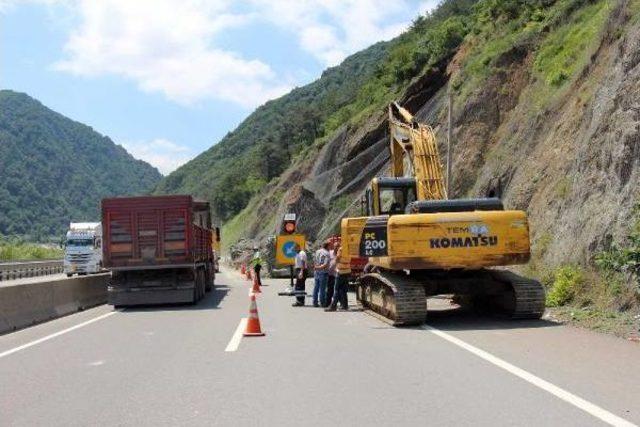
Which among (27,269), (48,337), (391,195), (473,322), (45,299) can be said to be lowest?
(473,322)

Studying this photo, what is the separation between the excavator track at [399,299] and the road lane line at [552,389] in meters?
2.09

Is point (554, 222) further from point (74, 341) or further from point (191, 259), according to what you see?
point (74, 341)

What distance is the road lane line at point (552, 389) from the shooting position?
671cm

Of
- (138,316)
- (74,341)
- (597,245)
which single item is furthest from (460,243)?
(138,316)

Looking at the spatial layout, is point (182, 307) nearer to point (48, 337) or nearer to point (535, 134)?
point (48, 337)

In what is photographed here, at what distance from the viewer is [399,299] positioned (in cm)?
1403

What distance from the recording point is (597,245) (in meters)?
16.2

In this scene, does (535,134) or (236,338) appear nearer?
(236,338)

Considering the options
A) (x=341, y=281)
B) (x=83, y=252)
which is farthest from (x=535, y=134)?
(x=83, y=252)

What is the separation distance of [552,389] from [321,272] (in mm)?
12136

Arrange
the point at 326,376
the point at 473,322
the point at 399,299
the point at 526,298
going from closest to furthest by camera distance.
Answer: the point at 326,376, the point at 399,299, the point at 526,298, the point at 473,322

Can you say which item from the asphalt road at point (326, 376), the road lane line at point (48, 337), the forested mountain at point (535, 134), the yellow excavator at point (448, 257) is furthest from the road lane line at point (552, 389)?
the road lane line at point (48, 337)

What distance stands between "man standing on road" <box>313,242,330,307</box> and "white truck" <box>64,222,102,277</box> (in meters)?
25.5

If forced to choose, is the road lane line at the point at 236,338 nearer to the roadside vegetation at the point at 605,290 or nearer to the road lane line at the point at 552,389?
the road lane line at the point at 552,389
